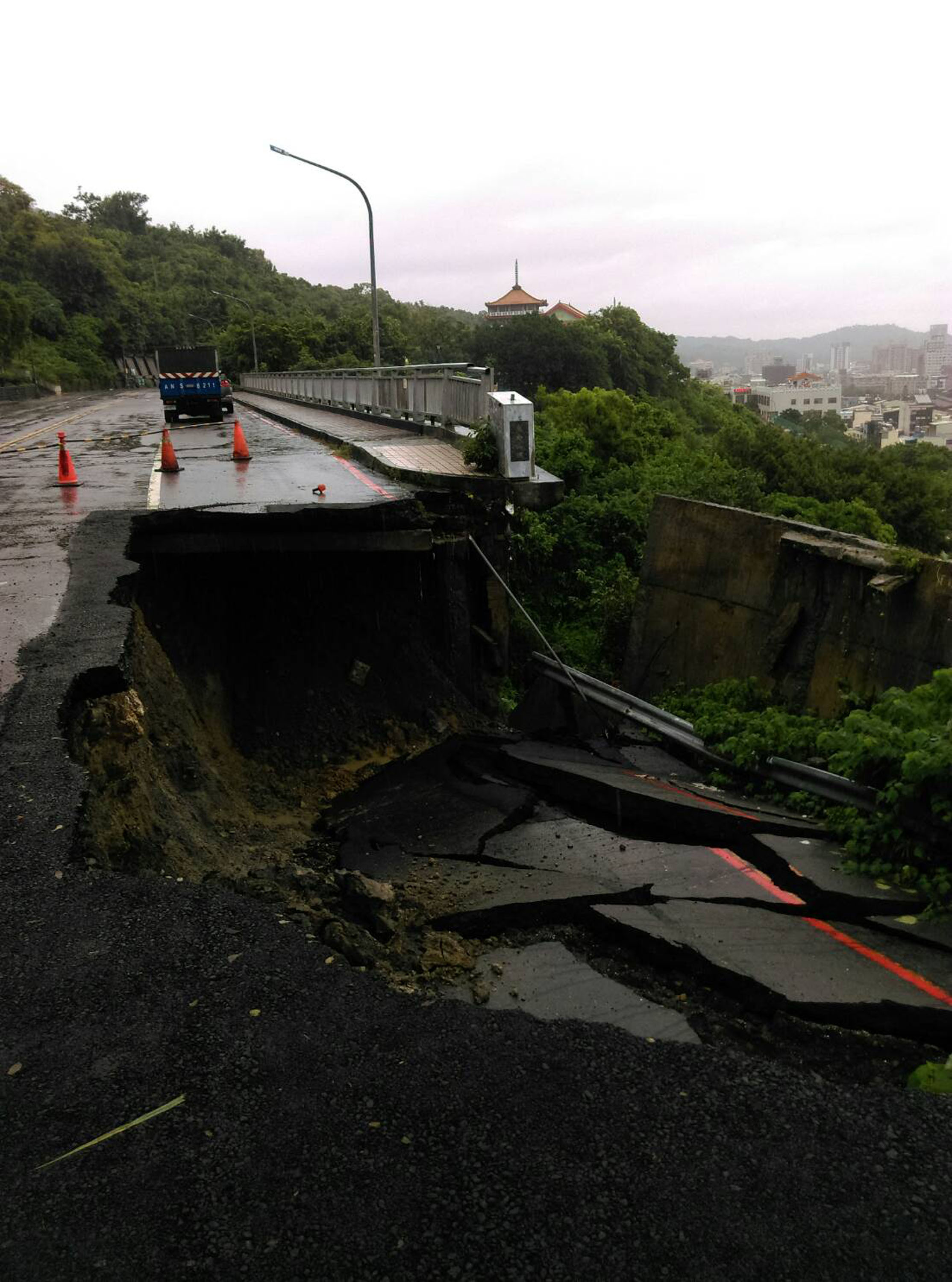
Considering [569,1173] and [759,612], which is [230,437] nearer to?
[759,612]

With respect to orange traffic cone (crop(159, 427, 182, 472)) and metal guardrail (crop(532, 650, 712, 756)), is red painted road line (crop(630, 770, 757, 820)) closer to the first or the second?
metal guardrail (crop(532, 650, 712, 756))

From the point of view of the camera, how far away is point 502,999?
4.43 m

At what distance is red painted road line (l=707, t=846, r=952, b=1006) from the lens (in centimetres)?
534

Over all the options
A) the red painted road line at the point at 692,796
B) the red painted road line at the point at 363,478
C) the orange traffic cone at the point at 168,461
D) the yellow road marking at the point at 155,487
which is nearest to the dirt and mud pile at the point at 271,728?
the red painted road line at the point at 363,478

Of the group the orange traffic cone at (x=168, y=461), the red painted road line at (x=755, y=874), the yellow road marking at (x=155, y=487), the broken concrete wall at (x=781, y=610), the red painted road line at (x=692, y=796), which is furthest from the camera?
the orange traffic cone at (x=168, y=461)

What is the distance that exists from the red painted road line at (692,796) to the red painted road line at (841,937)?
1.64 ft

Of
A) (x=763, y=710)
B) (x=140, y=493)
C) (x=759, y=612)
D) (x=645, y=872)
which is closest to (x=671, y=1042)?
(x=645, y=872)

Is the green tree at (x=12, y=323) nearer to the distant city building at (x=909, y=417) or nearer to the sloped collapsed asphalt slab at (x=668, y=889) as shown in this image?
the sloped collapsed asphalt slab at (x=668, y=889)

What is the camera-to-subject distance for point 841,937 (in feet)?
19.9

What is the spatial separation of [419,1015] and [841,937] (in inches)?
150

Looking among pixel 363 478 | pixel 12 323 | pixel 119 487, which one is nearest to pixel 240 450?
pixel 119 487

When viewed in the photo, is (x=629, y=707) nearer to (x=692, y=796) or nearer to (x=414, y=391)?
(x=692, y=796)

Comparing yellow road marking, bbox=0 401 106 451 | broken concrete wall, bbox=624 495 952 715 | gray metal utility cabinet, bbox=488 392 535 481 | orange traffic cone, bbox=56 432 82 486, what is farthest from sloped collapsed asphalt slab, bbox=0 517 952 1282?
yellow road marking, bbox=0 401 106 451

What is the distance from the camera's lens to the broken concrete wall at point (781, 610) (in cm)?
1020
